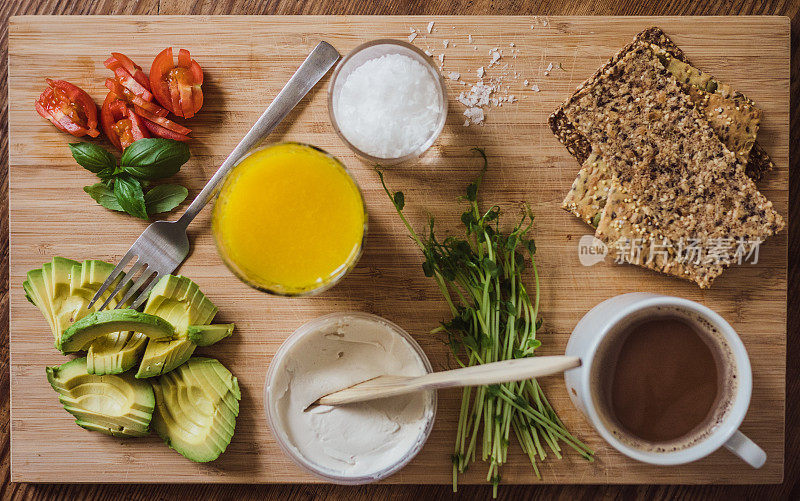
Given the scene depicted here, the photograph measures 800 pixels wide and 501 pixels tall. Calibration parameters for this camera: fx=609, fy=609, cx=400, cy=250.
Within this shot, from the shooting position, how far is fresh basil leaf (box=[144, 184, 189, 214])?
4.81ft

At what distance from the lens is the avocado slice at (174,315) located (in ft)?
4.64

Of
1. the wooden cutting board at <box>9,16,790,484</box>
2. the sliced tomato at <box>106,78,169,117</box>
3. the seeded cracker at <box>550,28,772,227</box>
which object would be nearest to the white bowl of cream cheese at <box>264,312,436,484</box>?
the wooden cutting board at <box>9,16,790,484</box>

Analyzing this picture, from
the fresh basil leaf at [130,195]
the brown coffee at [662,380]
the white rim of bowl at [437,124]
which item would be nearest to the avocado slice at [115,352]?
the fresh basil leaf at [130,195]

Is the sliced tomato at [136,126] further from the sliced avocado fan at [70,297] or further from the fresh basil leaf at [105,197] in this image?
the sliced avocado fan at [70,297]

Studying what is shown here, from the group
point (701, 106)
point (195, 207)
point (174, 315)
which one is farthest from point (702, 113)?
point (174, 315)

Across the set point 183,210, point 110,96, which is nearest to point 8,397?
point 183,210

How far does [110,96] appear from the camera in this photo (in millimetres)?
1468

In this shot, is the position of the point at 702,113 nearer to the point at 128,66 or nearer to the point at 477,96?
the point at 477,96

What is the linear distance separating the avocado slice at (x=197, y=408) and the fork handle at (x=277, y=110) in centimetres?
36

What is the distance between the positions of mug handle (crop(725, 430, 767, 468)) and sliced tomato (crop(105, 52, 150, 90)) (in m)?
1.56

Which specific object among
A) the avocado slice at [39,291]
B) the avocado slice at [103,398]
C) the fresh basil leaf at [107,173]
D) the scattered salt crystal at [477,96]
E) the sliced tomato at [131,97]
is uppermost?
the scattered salt crystal at [477,96]

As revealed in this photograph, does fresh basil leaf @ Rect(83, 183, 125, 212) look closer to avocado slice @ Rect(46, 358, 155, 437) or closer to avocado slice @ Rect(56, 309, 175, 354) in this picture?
avocado slice @ Rect(56, 309, 175, 354)

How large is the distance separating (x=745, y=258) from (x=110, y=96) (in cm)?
159

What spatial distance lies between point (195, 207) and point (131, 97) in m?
0.31
